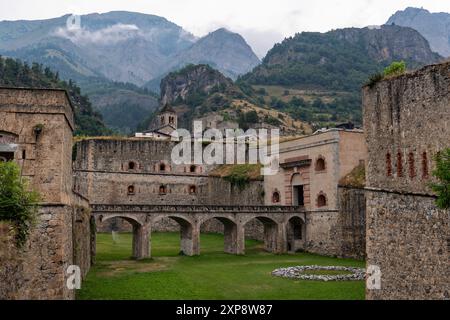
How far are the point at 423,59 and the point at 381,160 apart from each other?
191055mm

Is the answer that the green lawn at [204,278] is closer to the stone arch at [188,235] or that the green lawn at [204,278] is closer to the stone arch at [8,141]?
the stone arch at [188,235]

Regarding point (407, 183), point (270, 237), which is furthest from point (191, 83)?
point (407, 183)

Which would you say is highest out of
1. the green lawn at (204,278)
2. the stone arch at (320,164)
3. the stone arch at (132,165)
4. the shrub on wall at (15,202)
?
the stone arch at (132,165)

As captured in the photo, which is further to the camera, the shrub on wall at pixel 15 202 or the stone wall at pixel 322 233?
the stone wall at pixel 322 233

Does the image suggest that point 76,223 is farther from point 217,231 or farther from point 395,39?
point 395,39

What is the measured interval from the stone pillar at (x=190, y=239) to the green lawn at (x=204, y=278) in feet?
2.89

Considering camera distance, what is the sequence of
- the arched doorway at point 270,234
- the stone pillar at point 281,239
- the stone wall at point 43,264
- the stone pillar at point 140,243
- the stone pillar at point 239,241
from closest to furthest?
the stone wall at point 43,264 → the stone pillar at point 140,243 → the stone pillar at point 239,241 → the stone pillar at point 281,239 → the arched doorway at point 270,234

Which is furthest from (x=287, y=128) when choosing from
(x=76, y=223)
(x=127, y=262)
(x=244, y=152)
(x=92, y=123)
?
(x=76, y=223)

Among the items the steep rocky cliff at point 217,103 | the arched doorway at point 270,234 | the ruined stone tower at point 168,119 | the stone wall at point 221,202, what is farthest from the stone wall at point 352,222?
the steep rocky cliff at point 217,103

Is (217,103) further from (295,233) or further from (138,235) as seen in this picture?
(138,235)

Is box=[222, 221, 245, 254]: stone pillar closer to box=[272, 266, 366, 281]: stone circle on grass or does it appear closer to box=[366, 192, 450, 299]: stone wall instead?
box=[272, 266, 366, 281]: stone circle on grass

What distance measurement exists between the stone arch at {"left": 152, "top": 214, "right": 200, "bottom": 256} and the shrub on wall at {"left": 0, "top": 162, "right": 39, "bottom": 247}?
2296 cm

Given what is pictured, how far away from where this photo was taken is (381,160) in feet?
61.4

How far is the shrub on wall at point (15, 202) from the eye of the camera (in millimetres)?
13734
